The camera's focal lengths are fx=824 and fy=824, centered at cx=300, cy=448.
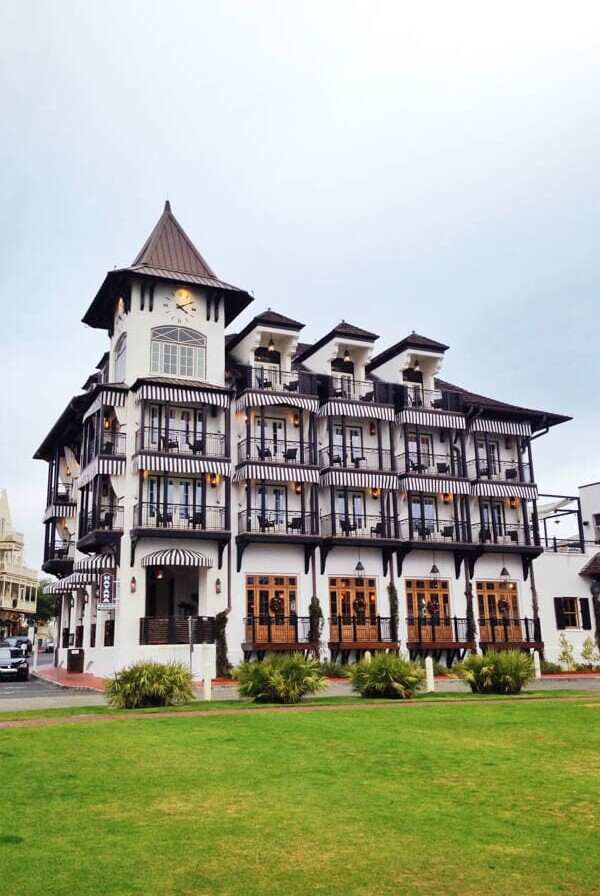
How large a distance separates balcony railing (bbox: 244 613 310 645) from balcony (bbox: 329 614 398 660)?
139 centimetres

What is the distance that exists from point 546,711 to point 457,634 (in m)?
21.3

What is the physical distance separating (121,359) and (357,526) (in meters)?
13.3

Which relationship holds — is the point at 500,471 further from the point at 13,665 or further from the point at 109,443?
the point at 13,665

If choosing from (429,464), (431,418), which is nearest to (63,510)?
(429,464)

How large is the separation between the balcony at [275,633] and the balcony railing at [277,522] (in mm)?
3710

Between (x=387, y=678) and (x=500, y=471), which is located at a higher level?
(x=500, y=471)

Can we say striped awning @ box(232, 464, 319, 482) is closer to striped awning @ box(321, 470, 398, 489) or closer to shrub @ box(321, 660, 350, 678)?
striped awning @ box(321, 470, 398, 489)

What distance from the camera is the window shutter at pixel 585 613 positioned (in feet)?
139

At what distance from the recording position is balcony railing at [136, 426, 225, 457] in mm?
34906

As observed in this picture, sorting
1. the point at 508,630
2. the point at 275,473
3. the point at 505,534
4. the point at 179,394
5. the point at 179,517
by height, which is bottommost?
the point at 508,630

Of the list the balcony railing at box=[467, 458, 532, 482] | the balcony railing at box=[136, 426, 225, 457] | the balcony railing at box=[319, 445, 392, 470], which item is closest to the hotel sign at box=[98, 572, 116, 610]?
the balcony railing at box=[136, 426, 225, 457]

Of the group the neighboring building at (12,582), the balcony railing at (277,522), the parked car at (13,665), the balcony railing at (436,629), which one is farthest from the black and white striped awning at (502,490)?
the neighboring building at (12,582)

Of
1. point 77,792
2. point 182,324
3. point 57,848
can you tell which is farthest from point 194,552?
point 57,848

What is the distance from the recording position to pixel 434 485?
3984 cm
